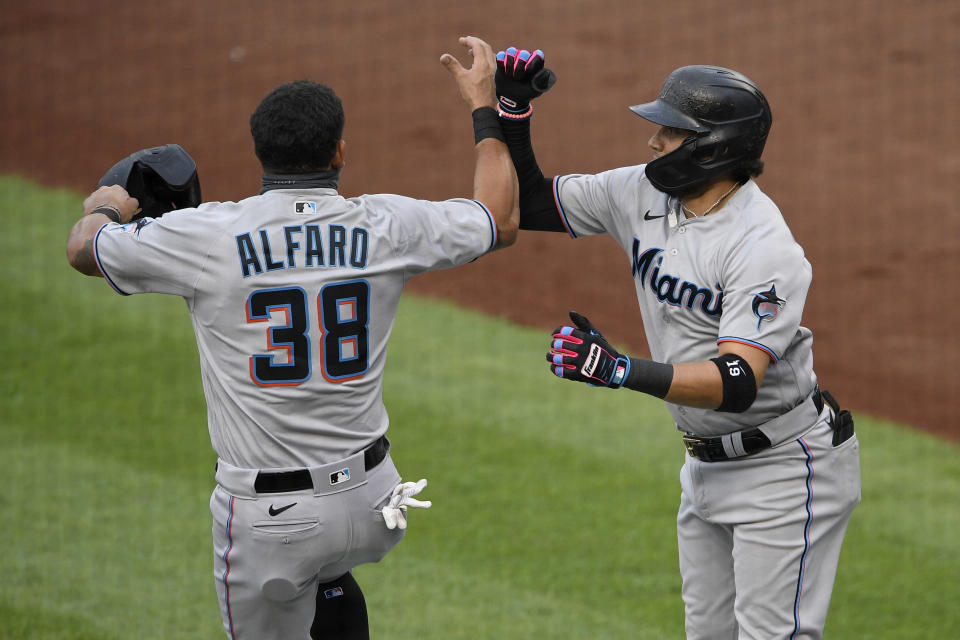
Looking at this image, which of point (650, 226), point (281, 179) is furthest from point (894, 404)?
point (281, 179)

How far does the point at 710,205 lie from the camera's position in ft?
11.5

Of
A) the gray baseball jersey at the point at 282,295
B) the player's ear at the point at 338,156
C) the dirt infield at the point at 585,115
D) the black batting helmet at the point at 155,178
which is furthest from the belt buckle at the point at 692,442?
the dirt infield at the point at 585,115

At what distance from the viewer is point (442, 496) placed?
602cm

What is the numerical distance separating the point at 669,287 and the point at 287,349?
1.12m

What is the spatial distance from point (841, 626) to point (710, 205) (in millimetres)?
2251

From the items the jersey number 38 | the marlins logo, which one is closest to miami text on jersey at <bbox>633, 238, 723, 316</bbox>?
the marlins logo

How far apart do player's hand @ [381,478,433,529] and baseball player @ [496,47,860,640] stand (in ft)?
2.09

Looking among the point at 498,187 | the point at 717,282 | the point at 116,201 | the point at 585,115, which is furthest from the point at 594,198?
the point at 585,115

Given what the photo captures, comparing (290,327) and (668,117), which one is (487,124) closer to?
(668,117)

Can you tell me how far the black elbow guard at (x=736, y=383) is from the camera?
3125mm

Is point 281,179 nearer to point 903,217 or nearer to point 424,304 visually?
point 424,304

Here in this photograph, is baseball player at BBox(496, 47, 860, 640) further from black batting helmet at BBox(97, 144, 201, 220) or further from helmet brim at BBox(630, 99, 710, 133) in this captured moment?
black batting helmet at BBox(97, 144, 201, 220)

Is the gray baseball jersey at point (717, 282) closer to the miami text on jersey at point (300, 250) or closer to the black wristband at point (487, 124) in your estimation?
the black wristband at point (487, 124)

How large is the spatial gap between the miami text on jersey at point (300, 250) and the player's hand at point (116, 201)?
502 millimetres
